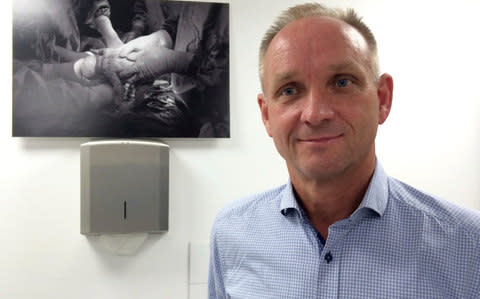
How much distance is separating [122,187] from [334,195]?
1.12m

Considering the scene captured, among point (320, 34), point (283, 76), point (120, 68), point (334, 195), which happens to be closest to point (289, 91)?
point (283, 76)

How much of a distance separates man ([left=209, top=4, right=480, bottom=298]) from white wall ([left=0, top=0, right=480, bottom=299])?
914 millimetres

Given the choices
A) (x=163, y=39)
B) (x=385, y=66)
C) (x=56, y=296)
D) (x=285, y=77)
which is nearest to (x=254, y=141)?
(x=163, y=39)

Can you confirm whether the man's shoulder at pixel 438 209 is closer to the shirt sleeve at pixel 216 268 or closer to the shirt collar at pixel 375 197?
the shirt collar at pixel 375 197

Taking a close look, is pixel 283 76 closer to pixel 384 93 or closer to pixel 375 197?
pixel 384 93

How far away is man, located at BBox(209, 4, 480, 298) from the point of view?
83 centimetres

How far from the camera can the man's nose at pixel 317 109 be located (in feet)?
2.70

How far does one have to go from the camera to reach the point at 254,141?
190 cm

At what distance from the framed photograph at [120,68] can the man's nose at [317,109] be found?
101 cm

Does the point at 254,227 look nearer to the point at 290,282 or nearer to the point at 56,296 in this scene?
the point at 290,282

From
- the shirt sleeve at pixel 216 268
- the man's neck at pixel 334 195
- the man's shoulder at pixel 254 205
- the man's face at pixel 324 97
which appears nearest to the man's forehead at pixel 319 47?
the man's face at pixel 324 97

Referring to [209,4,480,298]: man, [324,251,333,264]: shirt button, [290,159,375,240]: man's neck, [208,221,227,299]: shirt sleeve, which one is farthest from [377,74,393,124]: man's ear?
[208,221,227,299]: shirt sleeve

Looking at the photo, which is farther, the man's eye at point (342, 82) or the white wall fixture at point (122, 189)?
the white wall fixture at point (122, 189)

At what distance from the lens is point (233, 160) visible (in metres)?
1.88
